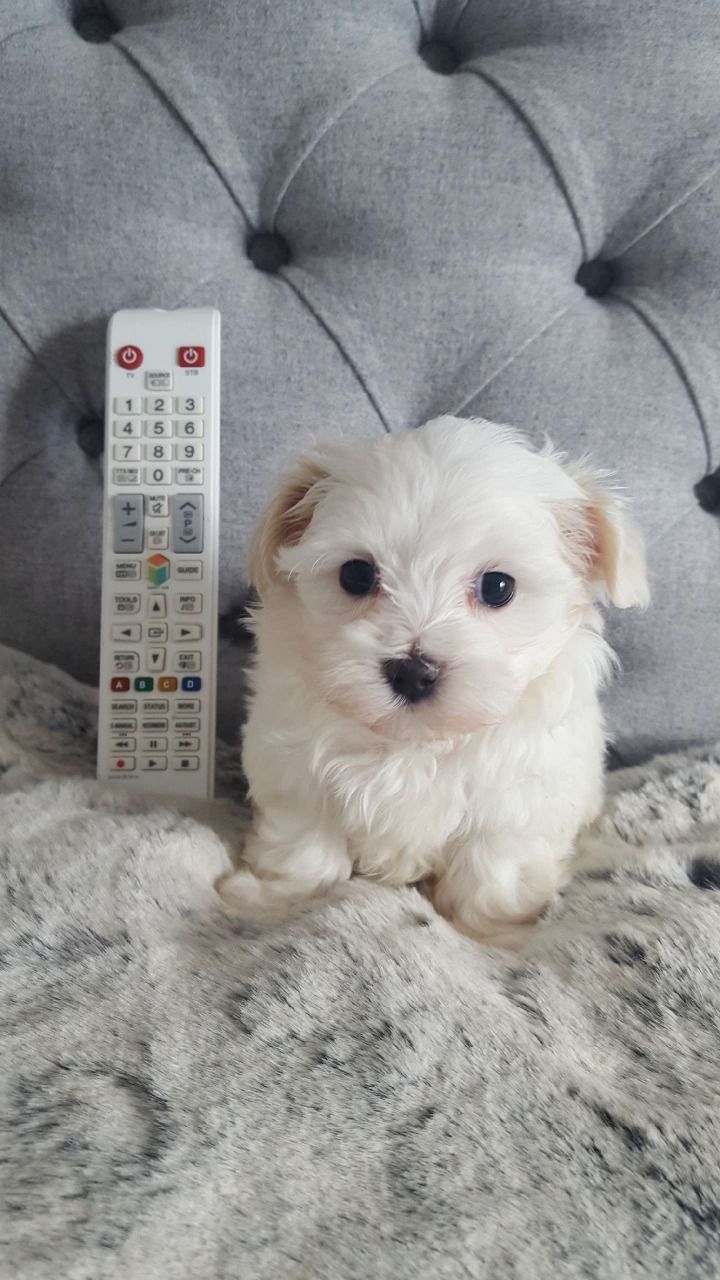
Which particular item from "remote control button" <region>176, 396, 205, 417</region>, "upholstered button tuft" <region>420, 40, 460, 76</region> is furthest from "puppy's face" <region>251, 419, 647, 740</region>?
"upholstered button tuft" <region>420, 40, 460, 76</region>

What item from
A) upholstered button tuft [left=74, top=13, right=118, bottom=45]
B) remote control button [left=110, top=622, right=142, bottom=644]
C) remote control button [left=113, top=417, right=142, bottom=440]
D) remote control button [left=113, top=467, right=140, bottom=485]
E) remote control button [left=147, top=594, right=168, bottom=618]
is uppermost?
upholstered button tuft [left=74, top=13, right=118, bottom=45]

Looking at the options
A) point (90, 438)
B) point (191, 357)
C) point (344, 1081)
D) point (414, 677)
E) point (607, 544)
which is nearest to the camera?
point (344, 1081)

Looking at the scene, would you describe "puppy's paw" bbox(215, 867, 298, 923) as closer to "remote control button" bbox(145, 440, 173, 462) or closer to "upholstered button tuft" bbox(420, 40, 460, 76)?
"remote control button" bbox(145, 440, 173, 462)

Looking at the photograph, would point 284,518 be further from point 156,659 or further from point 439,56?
point 439,56

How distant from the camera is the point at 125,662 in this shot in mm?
1115

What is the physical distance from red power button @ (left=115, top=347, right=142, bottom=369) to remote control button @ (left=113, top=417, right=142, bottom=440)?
7 cm

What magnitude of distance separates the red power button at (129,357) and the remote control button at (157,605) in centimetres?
30

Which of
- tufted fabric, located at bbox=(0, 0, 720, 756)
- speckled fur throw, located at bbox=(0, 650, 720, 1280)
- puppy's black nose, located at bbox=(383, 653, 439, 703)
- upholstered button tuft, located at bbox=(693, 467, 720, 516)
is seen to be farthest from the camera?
upholstered button tuft, located at bbox=(693, 467, 720, 516)

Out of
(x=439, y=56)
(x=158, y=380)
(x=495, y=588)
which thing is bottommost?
(x=495, y=588)

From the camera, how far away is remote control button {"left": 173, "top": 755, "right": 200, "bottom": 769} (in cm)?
111

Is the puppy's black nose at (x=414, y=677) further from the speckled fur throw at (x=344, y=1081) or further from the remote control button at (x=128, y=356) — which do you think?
the remote control button at (x=128, y=356)

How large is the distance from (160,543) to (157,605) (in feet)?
0.27

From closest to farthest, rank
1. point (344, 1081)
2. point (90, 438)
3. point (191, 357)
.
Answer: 1. point (344, 1081)
2. point (191, 357)
3. point (90, 438)

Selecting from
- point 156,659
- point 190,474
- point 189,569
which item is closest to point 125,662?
point 156,659
